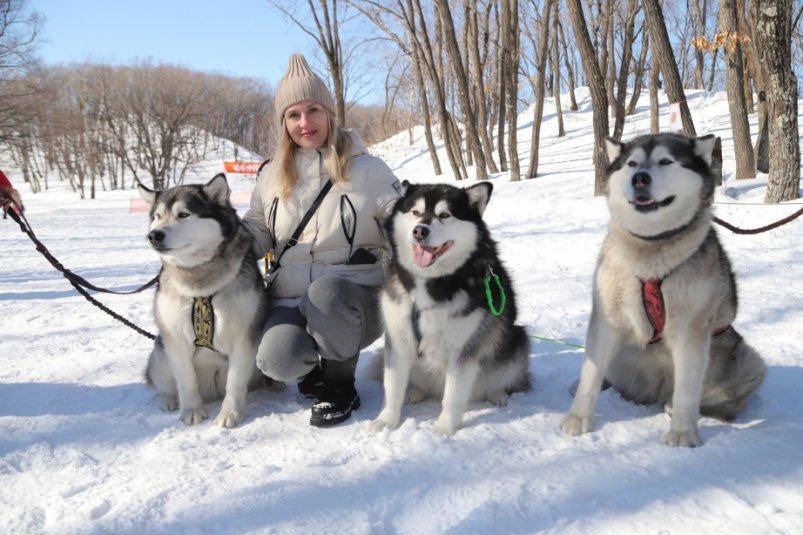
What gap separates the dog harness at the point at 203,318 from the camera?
2.42 meters

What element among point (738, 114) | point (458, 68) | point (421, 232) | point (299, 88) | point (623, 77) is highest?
point (458, 68)

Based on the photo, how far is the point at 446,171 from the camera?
19000 mm

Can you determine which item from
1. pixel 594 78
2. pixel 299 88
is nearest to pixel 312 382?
pixel 299 88

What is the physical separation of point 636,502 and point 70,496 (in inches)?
80.9

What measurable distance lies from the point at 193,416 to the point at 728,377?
255 centimetres

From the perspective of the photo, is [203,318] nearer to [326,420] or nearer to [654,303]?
[326,420]

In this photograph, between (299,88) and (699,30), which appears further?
(699,30)

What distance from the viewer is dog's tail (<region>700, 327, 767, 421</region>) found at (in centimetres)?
228

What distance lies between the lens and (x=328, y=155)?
2732 millimetres

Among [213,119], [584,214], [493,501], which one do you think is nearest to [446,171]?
[584,214]

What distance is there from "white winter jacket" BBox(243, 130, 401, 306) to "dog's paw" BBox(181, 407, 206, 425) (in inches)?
25.9

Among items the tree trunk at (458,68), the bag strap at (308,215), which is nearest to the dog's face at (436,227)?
the bag strap at (308,215)

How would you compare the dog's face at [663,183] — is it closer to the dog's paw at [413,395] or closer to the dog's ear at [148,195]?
the dog's paw at [413,395]

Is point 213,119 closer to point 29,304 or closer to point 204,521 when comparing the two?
point 29,304
